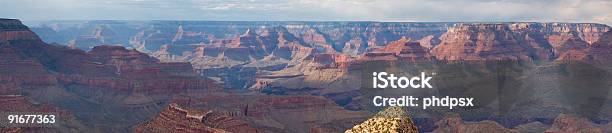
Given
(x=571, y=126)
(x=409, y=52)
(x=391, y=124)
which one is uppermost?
(x=391, y=124)

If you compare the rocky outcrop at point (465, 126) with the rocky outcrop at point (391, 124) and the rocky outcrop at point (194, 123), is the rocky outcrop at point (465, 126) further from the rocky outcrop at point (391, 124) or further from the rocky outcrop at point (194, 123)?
the rocky outcrop at point (391, 124)

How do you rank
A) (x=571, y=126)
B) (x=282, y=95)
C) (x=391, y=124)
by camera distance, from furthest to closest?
(x=282, y=95), (x=571, y=126), (x=391, y=124)

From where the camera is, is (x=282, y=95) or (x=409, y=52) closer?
(x=282, y=95)

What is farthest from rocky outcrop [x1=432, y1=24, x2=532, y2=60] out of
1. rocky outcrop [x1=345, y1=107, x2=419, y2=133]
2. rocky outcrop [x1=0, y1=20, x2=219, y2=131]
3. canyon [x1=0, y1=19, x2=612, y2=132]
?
rocky outcrop [x1=345, y1=107, x2=419, y2=133]

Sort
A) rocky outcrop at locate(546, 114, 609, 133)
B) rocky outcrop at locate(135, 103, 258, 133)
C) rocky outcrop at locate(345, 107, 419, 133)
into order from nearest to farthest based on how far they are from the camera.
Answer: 1. rocky outcrop at locate(345, 107, 419, 133)
2. rocky outcrop at locate(135, 103, 258, 133)
3. rocky outcrop at locate(546, 114, 609, 133)

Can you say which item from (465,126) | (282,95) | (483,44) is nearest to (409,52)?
(483,44)

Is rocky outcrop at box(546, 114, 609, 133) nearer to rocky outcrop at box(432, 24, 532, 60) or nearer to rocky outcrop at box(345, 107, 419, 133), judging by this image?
rocky outcrop at box(345, 107, 419, 133)

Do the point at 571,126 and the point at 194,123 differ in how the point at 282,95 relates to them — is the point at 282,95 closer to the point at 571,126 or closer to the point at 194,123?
the point at 571,126

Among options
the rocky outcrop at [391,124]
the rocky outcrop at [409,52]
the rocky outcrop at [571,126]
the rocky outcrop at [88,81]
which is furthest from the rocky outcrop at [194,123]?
the rocky outcrop at [409,52]

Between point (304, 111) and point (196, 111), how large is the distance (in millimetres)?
32679

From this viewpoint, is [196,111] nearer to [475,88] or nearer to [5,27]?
[475,88]

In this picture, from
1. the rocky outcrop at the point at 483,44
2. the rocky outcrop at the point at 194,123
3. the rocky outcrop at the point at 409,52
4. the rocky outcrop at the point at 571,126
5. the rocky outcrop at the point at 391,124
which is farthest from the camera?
the rocky outcrop at the point at 483,44

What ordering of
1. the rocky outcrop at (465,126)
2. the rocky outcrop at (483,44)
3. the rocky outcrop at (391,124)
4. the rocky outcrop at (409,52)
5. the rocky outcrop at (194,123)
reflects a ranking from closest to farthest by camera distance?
the rocky outcrop at (391,124)
the rocky outcrop at (194,123)
the rocky outcrop at (465,126)
the rocky outcrop at (409,52)
the rocky outcrop at (483,44)

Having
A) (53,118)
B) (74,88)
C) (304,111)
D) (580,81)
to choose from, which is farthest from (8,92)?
(580,81)
